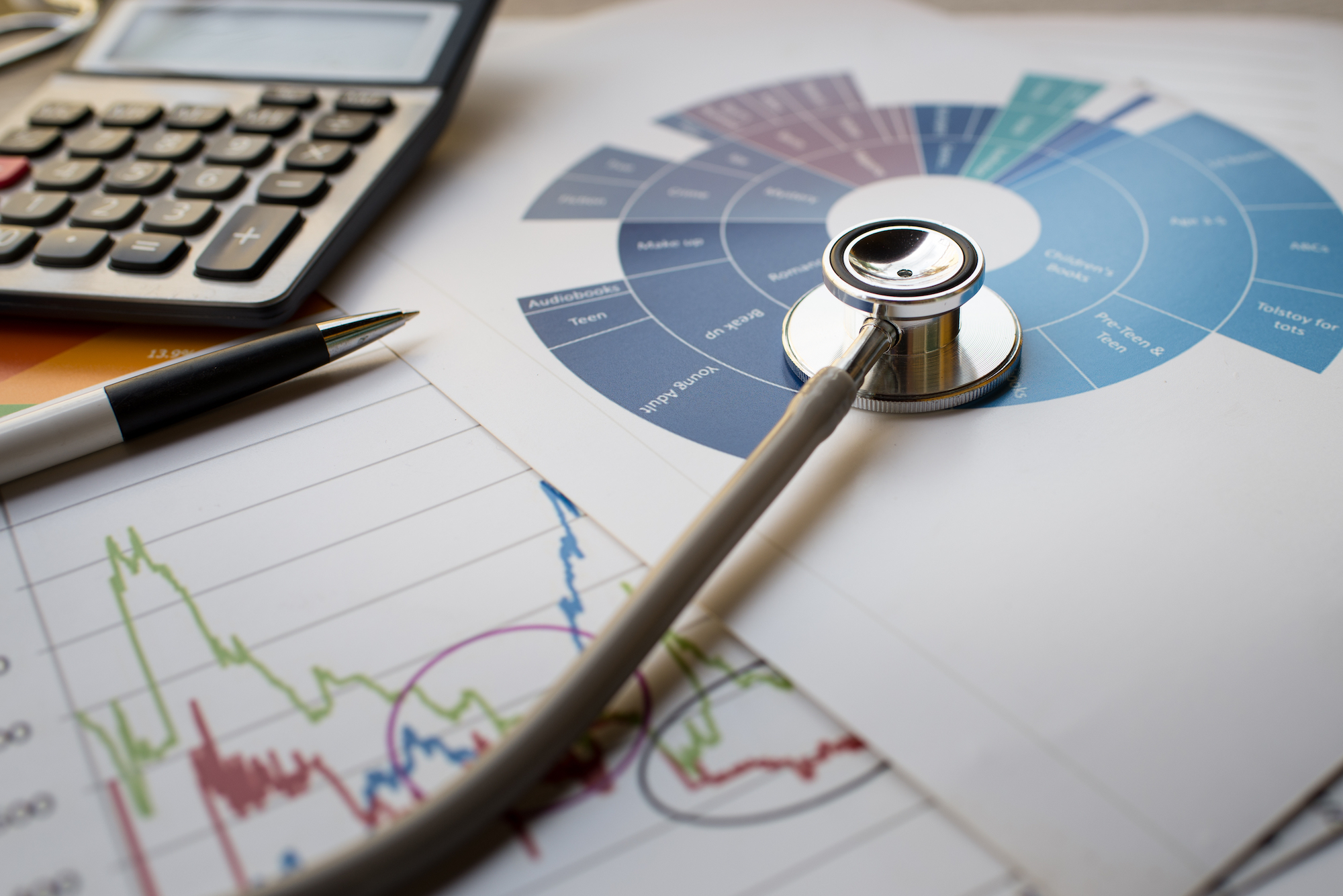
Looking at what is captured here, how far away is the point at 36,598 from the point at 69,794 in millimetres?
112

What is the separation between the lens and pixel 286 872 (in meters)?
0.33

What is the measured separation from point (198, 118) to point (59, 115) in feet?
0.35

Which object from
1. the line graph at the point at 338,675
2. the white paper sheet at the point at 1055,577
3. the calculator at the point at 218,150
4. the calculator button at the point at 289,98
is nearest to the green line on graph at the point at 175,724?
the line graph at the point at 338,675

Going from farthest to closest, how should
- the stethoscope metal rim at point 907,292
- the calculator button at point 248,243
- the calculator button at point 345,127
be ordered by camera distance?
1. the calculator button at point 345,127
2. the calculator button at point 248,243
3. the stethoscope metal rim at point 907,292

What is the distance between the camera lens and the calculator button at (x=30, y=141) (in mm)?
674

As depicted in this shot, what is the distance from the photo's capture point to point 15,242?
23.3 inches

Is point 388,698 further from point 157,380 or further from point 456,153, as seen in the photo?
point 456,153

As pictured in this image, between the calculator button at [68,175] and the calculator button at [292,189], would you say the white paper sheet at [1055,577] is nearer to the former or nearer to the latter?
the calculator button at [292,189]

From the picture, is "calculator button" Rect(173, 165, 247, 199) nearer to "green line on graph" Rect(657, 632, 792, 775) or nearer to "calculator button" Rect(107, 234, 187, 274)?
"calculator button" Rect(107, 234, 187, 274)

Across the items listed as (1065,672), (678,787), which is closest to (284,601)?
(678,787)

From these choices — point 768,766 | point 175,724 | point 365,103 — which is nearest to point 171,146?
point 365,103

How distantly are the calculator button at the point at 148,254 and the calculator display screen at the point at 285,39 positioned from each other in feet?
0.72

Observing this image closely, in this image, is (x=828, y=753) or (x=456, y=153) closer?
(x=828, y=753)

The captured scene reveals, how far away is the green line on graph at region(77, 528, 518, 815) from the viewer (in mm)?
367
